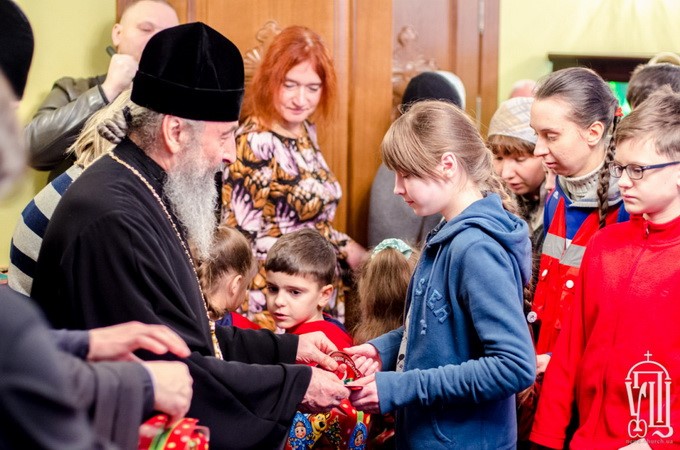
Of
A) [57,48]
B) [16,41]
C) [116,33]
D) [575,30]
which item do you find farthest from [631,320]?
[575,30]

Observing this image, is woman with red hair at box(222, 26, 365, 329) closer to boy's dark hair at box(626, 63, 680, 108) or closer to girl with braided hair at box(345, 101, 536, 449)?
boy's dark hair at box(626, 63, 680, 108)

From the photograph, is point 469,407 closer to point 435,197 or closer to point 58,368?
point 435,197

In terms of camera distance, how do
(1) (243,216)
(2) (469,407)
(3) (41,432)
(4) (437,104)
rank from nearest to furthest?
1. (3) (41,432)
2. (2) (469,407)
3. (4) (437,104)
4. (1) (243,216)

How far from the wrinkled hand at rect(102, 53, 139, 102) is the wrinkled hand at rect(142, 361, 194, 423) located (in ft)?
8.38

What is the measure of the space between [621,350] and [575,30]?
353cm

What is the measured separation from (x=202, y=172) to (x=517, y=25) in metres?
3.52

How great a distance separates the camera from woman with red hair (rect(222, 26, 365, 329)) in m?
4.43

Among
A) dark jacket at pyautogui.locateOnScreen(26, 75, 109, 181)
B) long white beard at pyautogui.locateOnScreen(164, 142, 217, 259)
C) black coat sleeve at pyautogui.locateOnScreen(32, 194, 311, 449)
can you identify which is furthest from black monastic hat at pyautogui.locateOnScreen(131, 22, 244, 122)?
dark jacket at pyautogui.locateOnScreen(26, 75, 109, 181)

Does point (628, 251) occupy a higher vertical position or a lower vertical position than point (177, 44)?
lower

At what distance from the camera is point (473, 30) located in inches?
223

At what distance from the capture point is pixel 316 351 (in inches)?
118

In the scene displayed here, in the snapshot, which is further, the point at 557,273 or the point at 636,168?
the point at 557,273

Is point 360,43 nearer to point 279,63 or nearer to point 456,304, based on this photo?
point 279,63

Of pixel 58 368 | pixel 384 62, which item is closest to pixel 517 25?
pixel 384 62
